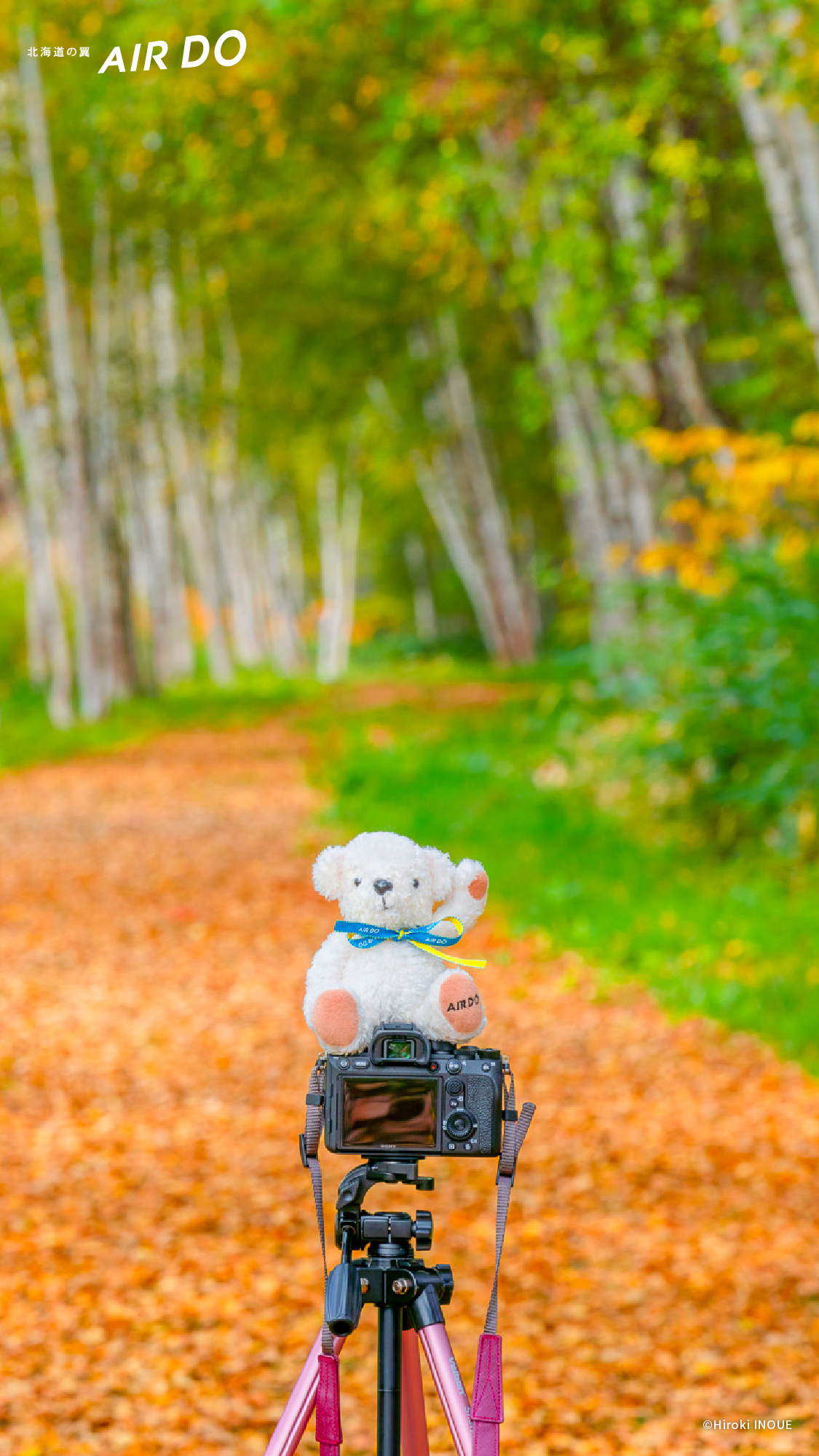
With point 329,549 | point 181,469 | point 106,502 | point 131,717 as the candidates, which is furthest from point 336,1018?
point 329,549

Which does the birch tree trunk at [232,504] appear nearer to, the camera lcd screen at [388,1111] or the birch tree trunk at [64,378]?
the birch tree trunk at [64,378]

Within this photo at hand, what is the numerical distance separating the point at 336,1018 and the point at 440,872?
0.71 ft

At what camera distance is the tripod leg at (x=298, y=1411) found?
1.67 meters

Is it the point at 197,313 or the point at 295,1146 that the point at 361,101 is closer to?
the point at 295,1146

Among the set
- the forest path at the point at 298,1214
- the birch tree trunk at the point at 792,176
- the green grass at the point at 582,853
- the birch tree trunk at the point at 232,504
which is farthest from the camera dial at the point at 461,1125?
the birch tree trunk at the point at 232,504

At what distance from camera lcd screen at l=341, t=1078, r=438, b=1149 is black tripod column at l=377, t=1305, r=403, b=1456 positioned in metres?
0.19

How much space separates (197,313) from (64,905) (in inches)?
839

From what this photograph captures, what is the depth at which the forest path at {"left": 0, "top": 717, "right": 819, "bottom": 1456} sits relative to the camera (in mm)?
3535

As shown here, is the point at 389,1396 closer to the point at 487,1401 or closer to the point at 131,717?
the point at 487,1401

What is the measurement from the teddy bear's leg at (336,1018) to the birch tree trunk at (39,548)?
18094 millimetres

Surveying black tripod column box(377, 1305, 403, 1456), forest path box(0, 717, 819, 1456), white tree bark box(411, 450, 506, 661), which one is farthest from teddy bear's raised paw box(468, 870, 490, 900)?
white tree bark box(411, 450, 506, 661)

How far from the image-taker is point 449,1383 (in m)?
1.70

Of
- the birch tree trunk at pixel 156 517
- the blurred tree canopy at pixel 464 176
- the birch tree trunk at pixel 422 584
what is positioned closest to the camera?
the blurred tree canopy at pixel 464 176

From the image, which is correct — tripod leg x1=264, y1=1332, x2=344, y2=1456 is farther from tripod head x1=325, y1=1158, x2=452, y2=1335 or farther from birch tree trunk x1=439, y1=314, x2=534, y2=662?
birch tree trunk x1=439, y1=314, x2=534, y2=662
